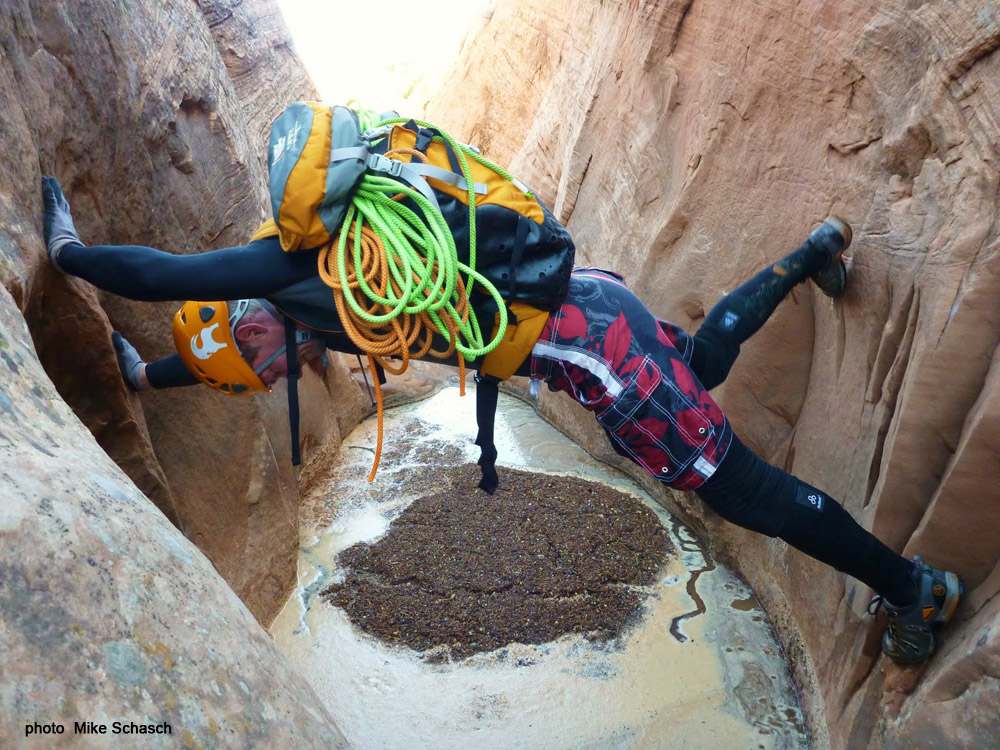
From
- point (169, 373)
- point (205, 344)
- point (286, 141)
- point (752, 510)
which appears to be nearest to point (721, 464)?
point (752, 510)

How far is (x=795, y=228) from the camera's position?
2.84m

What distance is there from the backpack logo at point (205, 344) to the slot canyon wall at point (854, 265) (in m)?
1.99

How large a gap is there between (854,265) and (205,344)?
6.85ft

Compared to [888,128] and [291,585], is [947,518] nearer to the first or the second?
[888,128]

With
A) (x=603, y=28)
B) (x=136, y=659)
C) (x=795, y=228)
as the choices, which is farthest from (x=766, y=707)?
(x=603, y=28)

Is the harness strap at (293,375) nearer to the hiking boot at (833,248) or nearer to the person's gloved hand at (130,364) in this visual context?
the person's gloved hand at (130,364)

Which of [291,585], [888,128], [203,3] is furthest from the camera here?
[203,3]

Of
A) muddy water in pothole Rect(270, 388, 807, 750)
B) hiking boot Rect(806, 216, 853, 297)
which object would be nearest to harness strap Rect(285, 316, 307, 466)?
muddy water in pothole Rect(270, 388, 807, 750)

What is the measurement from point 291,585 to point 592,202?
9.25 ft

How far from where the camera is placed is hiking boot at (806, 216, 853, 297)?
2.46m

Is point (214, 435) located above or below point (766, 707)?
above

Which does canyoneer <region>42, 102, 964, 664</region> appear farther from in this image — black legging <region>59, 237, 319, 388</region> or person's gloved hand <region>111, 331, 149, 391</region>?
person's gloved hand <region>111, 331, 149, 391</region>

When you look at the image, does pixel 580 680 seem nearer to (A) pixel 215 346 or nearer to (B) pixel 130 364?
(A) pixel 215 346

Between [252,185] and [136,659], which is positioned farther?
[252,185]
